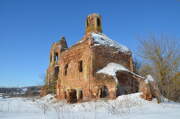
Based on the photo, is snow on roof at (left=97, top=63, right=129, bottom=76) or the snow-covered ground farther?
snow on roof at (left=97, top=63, right=129, bottom=76)

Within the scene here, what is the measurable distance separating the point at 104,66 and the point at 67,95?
14.7ft

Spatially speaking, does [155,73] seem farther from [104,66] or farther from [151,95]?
[151,95]

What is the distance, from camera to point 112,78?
16062 millimetres

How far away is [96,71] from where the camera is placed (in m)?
17.1

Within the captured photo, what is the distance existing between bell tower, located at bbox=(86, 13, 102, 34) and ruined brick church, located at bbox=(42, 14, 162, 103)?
3345 millimetres

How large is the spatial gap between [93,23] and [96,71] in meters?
7.39

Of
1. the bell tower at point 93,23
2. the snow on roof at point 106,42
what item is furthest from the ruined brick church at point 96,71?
the bell tower at point 93,23

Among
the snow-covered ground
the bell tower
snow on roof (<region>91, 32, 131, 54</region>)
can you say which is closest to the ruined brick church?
snow on roof (<region>91, 32, 131, 54</region>)

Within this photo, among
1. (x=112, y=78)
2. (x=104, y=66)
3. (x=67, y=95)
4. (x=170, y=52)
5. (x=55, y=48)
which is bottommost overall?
(x=67, y=95)

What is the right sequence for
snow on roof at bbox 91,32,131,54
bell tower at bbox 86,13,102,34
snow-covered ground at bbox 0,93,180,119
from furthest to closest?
1. bell tower at bbox 86,13,102,34
2. snow on roof at bbox 91,32,131,54
3. snow-covered ground at bbox 0,93,180,119

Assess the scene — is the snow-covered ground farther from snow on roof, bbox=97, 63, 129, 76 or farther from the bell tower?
the bell tower

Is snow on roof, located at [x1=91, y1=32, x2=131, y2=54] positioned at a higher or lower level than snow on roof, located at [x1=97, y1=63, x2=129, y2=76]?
higher

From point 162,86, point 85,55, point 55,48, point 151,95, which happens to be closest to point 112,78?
point 85,55

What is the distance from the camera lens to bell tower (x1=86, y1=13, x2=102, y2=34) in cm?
2206
